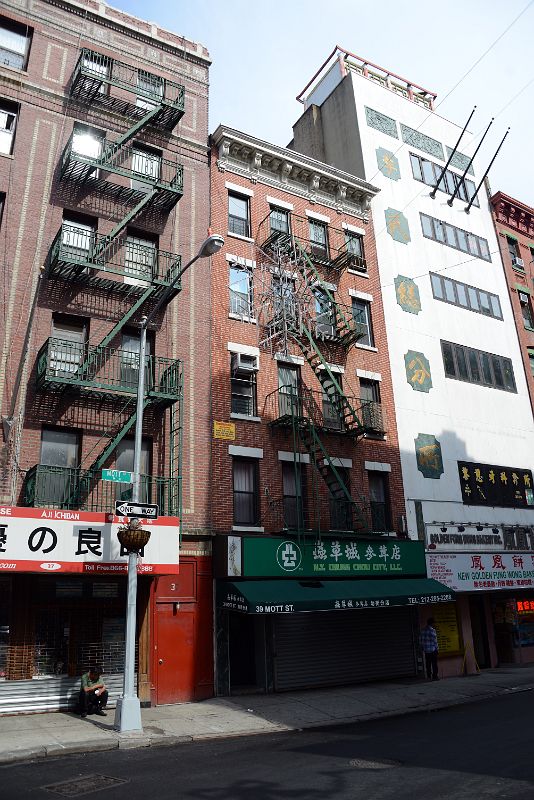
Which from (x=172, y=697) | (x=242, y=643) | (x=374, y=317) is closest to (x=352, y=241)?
(x=374, y=317)

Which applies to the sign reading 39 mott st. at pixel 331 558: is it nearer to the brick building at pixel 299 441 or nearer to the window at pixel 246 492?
the brick building at pixel 299 441

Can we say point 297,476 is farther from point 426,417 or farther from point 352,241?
point 352,241

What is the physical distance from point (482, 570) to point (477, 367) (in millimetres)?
9507


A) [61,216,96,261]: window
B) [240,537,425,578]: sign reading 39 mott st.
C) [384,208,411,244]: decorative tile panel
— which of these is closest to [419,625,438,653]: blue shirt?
[240,537,425,578]: sign reading 39 mott st.

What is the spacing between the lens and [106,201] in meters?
20.2

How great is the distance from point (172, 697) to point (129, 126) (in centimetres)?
1853

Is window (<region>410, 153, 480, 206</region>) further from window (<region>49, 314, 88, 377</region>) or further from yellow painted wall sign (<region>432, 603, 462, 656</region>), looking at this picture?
yellow painted wall sign (<region>432, 603, 462, 656</region>)

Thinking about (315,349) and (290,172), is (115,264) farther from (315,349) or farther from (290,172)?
(290,172)

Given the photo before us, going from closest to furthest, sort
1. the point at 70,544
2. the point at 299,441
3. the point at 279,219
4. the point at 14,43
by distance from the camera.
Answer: the point at 70,544 < the point at 14,43 < the point at 299,441 < the point at 279,219

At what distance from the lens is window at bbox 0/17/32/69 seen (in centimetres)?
2050

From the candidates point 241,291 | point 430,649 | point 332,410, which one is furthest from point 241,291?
point 430,649

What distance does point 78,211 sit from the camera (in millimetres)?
19578

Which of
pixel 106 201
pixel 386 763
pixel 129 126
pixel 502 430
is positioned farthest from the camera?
pixel 502 430

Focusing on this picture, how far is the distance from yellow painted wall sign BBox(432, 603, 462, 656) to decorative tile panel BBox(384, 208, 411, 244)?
52.8 ft
